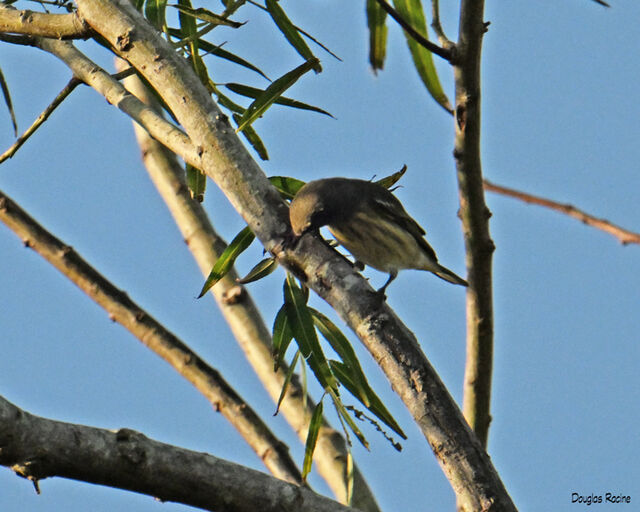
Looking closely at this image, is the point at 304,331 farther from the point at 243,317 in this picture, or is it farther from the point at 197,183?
the point at 243,317

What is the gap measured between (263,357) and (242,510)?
2.49 meters

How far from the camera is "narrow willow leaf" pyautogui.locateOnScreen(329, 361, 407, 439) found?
3381 millimetres

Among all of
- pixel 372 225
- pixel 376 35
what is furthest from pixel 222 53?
pixel 372 225

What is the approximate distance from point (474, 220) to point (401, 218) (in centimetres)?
133

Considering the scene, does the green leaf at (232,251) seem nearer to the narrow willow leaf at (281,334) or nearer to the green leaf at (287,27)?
the narrow willow leaf at (281,334)

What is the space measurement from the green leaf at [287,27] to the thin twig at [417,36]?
0.85 metres

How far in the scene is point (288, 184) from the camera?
151 inches

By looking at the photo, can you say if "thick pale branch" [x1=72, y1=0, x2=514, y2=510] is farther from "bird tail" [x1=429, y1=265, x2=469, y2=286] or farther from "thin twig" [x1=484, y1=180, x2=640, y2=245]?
"bird tail" [x1=429, y1=265, x2=469, y2=286]

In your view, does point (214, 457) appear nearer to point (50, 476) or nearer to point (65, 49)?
point (50, 476)

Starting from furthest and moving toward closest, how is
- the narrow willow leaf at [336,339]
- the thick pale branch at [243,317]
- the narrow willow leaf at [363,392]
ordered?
the thick pale branch at [243,317], the narrow willow leaf at [336,339], the narrow willow leaf at [363,392]

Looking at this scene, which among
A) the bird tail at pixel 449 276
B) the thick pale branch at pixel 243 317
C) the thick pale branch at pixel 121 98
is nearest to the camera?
the thick pale branch at pixel 121 98

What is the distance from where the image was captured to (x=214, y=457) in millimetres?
2156

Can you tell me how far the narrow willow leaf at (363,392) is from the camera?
338 centimetres

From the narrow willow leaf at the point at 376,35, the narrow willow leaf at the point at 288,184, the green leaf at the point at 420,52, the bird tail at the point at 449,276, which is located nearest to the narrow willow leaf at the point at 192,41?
the narrow willow leaf at the point at 288,184
